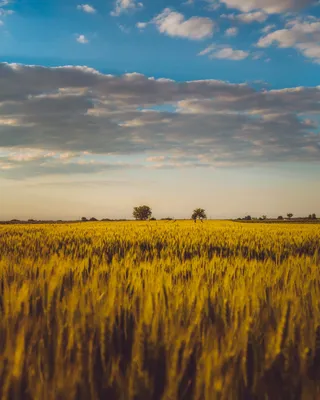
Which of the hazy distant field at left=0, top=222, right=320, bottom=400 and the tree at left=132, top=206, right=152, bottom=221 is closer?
the hazy distant field at left=0, top=222, right=320, bottom=400

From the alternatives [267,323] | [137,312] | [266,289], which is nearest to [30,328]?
[137,312]

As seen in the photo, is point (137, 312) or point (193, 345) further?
point (137, 312)

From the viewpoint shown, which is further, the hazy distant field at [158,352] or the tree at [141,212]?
the tree at [141,212]

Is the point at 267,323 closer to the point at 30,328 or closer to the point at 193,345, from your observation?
the point at 193,345

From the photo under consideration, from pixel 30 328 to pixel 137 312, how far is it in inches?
21.9

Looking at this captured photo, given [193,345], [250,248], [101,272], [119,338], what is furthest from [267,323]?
[250,248]

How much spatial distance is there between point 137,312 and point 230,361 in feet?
2.48

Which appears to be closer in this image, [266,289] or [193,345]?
[193,345]

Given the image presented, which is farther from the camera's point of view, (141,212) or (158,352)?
(141,212)

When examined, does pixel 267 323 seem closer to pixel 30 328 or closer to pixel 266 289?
pixel 266 289

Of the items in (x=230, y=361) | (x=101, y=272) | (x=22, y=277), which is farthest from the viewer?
(x=101, y=272)

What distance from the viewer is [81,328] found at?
1774 millimetres

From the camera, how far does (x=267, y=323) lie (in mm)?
2025

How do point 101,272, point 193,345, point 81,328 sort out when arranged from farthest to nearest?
1. point 101,272
2. point 81,328
3. point 193,345
